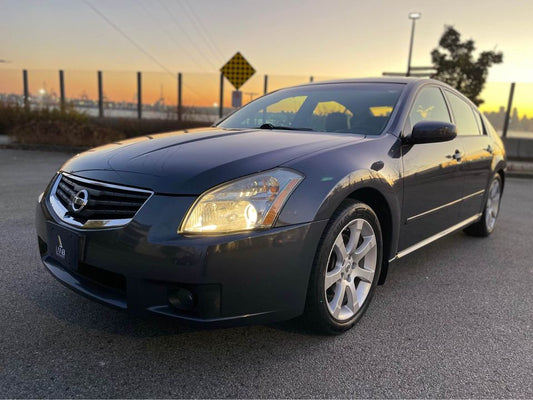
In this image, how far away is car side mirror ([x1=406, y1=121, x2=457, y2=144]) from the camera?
2.75 m

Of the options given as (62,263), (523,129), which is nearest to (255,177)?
(62,263)

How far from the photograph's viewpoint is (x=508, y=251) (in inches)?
164

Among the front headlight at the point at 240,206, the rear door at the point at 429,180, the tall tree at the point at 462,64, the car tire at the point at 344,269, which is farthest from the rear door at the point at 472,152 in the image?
the tall tree at the point at 462,64

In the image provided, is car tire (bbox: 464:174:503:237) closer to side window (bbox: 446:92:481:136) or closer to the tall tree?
side window (bbox: 446:92:481:136)

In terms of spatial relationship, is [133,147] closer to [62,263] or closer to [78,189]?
[78,189]

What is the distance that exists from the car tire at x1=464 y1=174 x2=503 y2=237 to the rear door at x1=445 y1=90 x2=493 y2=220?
0.87 feet

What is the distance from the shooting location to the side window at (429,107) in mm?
3088

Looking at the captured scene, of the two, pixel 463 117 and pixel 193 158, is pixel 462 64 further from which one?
pixel 193 158

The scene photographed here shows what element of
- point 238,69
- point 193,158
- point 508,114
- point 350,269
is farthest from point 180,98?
point 350,269

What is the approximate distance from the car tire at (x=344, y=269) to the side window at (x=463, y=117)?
175 cm

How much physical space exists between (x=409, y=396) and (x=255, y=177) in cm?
120

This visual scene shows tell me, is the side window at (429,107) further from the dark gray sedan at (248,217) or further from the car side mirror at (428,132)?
the car side mirror at (428,132)

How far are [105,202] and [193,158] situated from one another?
48cm

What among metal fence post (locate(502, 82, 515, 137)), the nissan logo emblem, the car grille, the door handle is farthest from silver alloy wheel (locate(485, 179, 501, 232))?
metal fence post (locate(502, 82, 515, 137))
